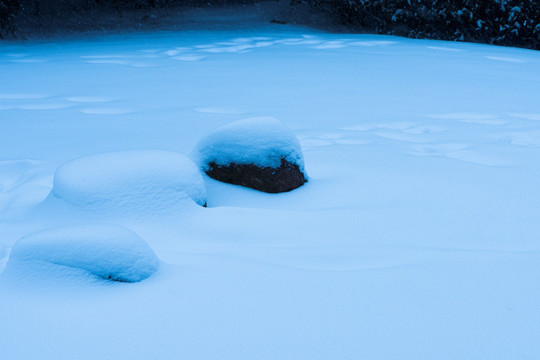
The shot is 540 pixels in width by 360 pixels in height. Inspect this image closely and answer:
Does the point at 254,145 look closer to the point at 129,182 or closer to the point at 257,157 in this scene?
the point at 257,157

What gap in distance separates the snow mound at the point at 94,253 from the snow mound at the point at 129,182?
441mm

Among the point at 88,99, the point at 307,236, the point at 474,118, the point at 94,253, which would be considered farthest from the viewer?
the point at 88,99

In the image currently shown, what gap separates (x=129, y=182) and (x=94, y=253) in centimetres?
55

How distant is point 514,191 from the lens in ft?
6.68

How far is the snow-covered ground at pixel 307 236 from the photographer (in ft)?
3.66

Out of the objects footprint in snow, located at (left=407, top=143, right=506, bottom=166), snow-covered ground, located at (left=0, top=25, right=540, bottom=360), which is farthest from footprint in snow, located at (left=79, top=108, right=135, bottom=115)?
footprint in snow, located at (left=407, top=143, right=506, bottom=166)

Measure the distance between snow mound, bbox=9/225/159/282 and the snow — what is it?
0.91 meters

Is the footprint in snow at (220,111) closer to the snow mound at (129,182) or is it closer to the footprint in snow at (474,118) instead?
the footprint in snow at (474,118)

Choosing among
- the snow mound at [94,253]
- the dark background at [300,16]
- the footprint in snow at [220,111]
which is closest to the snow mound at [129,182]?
the snow mound at [94,253]

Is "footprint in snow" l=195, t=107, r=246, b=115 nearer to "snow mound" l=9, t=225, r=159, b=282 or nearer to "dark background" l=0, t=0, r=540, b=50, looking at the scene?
"snow mound" l=9, t=225, r=159, b=282

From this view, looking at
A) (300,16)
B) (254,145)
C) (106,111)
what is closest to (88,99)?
(106,111)

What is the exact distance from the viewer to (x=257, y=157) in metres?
2.17

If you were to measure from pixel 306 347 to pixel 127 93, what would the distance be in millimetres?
3514

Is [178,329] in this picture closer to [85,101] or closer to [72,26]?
[85,101]
